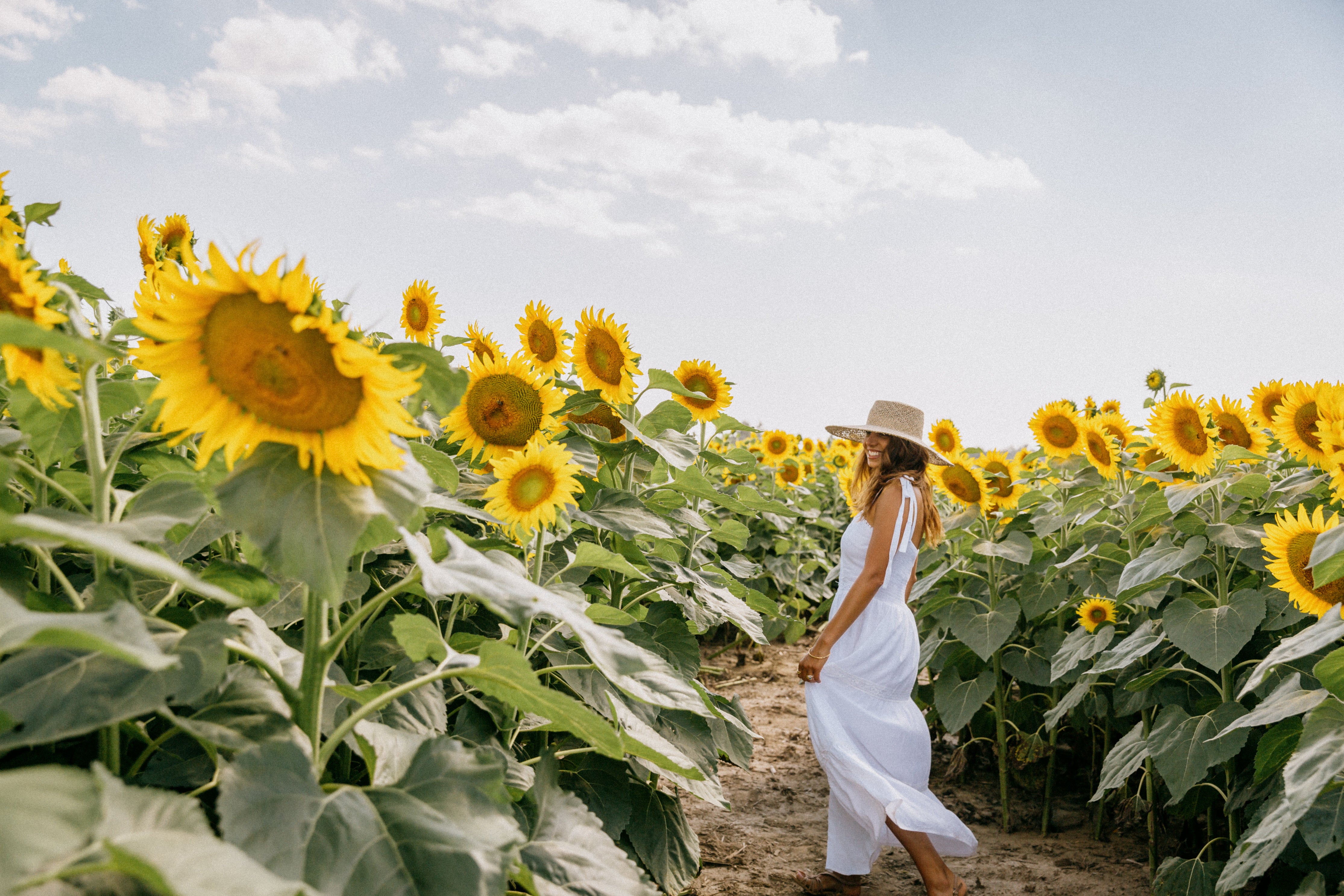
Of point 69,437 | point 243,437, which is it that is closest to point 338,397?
point 243,437

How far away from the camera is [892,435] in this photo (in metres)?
4.48

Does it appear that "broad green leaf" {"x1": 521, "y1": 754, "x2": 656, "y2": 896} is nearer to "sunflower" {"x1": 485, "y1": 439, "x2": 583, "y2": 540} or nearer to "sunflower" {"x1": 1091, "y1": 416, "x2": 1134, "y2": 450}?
"sunflower" {"x1": 485, "y1": 439, "x2": 583, "y2": 540}

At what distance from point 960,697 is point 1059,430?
154 centimetres

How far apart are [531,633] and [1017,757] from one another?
11.4 feet

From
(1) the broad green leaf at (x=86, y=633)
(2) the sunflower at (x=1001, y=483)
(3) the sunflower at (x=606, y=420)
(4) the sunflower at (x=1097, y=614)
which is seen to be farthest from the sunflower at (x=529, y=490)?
(2) the sunflower at (x=1001, y=483)

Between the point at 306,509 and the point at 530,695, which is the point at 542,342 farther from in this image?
the point at 306,509

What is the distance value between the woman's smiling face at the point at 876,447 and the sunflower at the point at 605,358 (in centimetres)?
191

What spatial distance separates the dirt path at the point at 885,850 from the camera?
4.09 meters

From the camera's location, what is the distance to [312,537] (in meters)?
1.08

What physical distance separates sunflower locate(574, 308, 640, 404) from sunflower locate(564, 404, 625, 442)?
7 centimetres

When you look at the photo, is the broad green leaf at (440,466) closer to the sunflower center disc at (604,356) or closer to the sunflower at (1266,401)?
the sunflower center disc at (604,356)

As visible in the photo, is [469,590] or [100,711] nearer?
[100,711]

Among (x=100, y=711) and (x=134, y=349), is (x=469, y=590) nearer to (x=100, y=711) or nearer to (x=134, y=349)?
(x=100, y=711)

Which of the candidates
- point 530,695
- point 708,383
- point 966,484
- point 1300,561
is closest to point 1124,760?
point 1300,561
